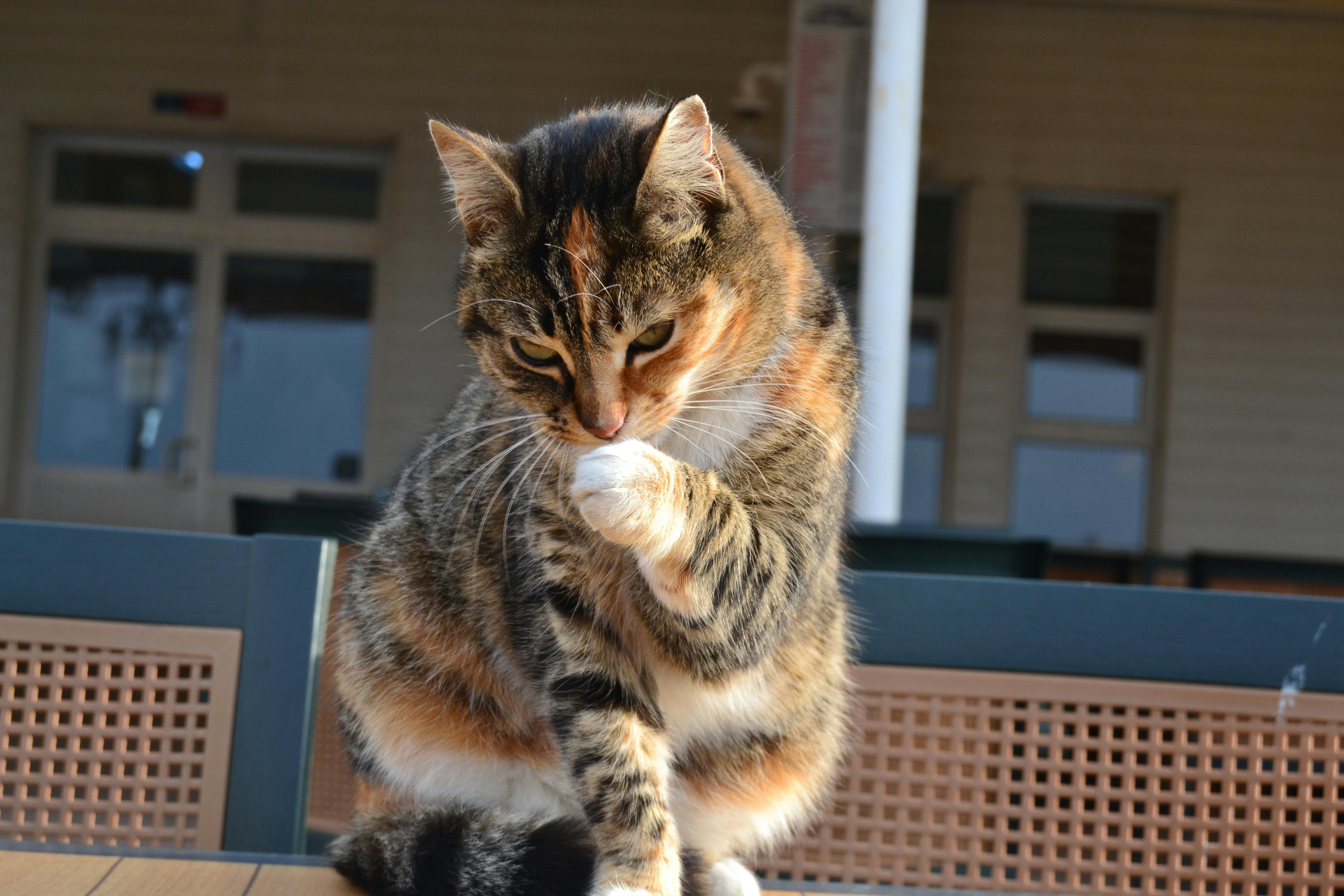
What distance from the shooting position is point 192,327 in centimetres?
695

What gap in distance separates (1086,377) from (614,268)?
646 cm

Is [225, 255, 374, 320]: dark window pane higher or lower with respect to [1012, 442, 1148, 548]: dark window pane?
higher

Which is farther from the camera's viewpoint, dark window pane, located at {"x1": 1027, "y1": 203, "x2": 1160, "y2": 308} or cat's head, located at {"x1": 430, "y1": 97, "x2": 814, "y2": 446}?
dark window pane, located at {"x1": 1027, "y1": 203, "x2": 1160, "y2": 308}

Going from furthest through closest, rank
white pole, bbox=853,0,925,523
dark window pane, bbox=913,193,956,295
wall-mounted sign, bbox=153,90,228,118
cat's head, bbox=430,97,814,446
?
dark window pane, bbox=913,193,956,295 → wall-mounted sign, bbox=153,90,228,118 → white pole, bbox=853,0,925,523 → cat's head, bbox=430,97,814,446

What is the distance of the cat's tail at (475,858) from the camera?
1.07m

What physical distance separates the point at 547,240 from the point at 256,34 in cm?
643

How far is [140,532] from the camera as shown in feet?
4.29

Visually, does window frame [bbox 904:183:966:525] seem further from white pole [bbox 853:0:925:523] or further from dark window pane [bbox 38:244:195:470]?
dark window pane [bbox 38:244:195:470]

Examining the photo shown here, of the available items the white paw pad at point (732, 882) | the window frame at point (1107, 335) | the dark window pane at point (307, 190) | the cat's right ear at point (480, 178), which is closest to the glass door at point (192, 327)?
the dark window pane at point (307, 190)

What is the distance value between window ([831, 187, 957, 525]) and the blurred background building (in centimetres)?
5

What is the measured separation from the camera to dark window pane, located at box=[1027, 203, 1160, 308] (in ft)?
23.0

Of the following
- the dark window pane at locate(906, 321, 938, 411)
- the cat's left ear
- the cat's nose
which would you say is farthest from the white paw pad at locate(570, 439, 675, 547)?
the dark window pane at locate(906, 321, 938, 411)

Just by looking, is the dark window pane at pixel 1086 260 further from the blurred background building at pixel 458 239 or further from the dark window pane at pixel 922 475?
the dark window pane at pixel 922 475

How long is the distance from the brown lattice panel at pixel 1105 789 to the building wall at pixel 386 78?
5624 millimetres
